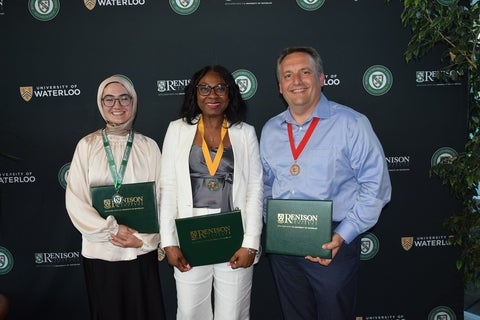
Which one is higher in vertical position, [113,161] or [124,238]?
[113,161]

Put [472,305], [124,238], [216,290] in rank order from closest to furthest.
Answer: [124,238] < [216,290] < [472,305]

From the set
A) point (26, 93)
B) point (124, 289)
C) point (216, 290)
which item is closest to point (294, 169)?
point (216, 290)

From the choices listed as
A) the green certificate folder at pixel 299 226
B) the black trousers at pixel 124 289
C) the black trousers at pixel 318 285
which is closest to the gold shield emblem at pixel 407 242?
the black trousers at pixel 318 285

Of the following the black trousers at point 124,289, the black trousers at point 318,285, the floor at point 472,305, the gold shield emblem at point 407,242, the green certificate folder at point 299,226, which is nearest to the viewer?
the green certificate folder at point 299,226

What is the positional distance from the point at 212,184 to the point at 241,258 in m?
0.44

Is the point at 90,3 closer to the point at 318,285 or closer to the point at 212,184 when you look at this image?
the point at 212,184

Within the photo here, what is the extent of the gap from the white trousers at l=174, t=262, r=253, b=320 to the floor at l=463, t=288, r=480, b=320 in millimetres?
2348

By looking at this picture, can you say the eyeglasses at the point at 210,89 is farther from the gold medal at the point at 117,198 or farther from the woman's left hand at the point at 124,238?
the woman's left hand at the point at 124,238

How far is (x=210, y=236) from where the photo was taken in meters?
2.09

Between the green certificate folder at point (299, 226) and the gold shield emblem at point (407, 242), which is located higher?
the green certificate folder at point (299, 226)

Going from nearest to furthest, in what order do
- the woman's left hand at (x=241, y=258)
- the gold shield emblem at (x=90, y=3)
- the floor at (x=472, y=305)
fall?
the woman's left hand at (x=241, y=258) → the gold shield emblem at (x=90, y=3) → the floor at (x=472, y=305)

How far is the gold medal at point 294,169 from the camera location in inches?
81.9

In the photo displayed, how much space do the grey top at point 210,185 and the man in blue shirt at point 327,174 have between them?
27cm

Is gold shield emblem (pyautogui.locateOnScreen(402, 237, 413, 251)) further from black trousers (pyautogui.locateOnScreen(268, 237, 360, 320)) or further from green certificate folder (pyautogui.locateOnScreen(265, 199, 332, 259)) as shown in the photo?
green certificate folder (pyautogui.locateOnScreen(265, 199, 332, 259))
